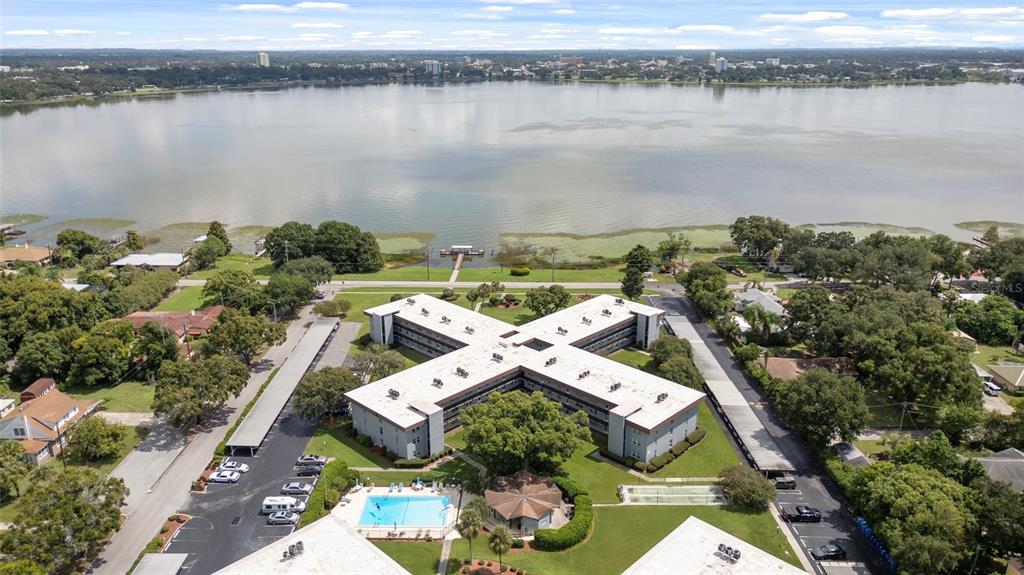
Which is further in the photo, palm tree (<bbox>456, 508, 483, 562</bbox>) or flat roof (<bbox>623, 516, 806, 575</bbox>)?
palm tree (<bbox>456, 508, 483, 562</bbox>)

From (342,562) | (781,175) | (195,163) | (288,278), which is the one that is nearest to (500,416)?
(342,562)

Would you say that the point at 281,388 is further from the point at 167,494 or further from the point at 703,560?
the point at 703,560

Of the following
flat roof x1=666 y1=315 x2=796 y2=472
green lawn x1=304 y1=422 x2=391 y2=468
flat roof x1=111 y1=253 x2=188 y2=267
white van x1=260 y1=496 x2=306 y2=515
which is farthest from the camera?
flat roof x1=111 y1=253 x2=188 y2=267

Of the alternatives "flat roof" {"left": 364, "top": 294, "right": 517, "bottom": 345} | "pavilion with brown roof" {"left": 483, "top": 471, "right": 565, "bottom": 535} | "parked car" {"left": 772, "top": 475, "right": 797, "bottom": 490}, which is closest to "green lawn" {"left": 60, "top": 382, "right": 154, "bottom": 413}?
"flat roof" {"left": 364, "top": 294, "right": 517, "bottom": 345}

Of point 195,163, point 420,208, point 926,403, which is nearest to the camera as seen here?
point 926,403

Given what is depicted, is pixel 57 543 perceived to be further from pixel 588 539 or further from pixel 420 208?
pixel 420 208

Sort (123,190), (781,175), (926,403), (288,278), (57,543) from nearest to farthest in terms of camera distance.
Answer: (57,543) < (926,403) < (288,278) < (123,190) < (781,175)

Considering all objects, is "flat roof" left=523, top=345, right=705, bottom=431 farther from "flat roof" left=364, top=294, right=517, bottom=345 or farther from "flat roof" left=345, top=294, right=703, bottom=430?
"flat roof" left=364, top=294, right=517, bottom=345
